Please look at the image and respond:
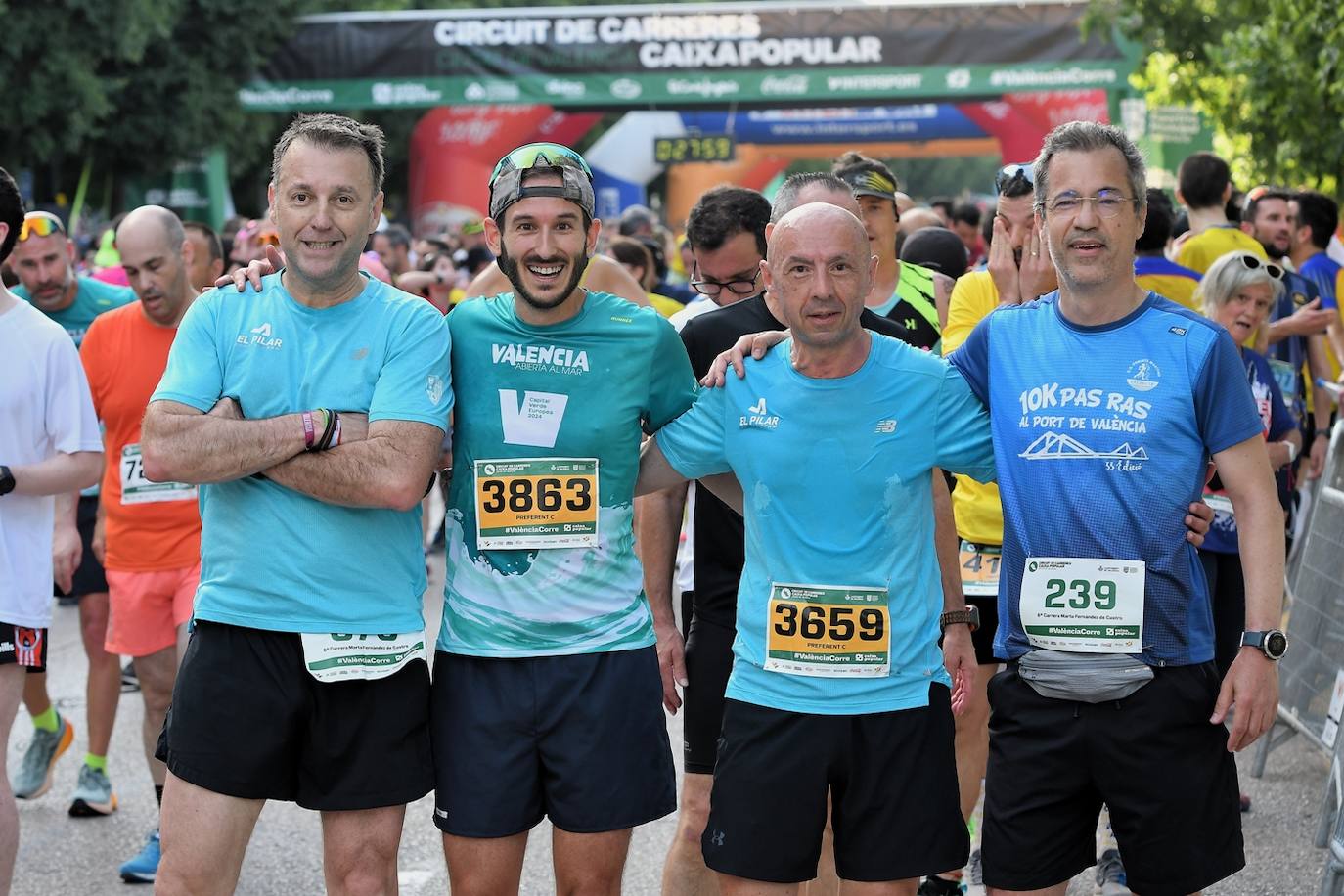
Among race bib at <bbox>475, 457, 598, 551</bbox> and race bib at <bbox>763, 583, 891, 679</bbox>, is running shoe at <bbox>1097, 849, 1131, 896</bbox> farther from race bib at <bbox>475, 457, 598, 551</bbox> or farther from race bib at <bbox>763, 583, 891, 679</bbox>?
race bib at <bbox>475, 457, 598, 551</bbox>

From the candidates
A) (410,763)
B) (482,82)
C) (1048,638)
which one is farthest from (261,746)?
(482,82)

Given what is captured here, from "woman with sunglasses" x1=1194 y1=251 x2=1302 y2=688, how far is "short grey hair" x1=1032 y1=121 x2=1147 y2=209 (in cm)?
187

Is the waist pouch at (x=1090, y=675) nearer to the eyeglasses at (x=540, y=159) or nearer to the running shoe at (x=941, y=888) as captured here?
the eyeglasses at (x=540, y=159)

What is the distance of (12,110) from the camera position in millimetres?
26422

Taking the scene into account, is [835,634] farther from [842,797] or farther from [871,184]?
[871,184]

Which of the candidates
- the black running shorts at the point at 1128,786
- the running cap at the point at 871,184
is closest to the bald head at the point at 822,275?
the black running shorts at the point at 1128,786

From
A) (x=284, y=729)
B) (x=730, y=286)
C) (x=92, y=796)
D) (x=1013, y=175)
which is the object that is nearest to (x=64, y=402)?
(x=284, y=729)

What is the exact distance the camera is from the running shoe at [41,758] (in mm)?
6699

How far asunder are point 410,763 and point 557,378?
0.97 metres

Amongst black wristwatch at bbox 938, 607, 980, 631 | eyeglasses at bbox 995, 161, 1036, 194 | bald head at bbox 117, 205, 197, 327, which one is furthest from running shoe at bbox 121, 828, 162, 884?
eyeglasses at bbox 995, 161, 1036, 194

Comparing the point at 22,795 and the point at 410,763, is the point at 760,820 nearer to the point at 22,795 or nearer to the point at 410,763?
the point at 410,763

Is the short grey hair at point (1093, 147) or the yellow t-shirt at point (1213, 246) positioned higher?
the short grey hair at point (1093, 147)

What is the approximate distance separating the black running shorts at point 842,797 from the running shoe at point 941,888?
1.53 meters

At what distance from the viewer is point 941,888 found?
210 inches
